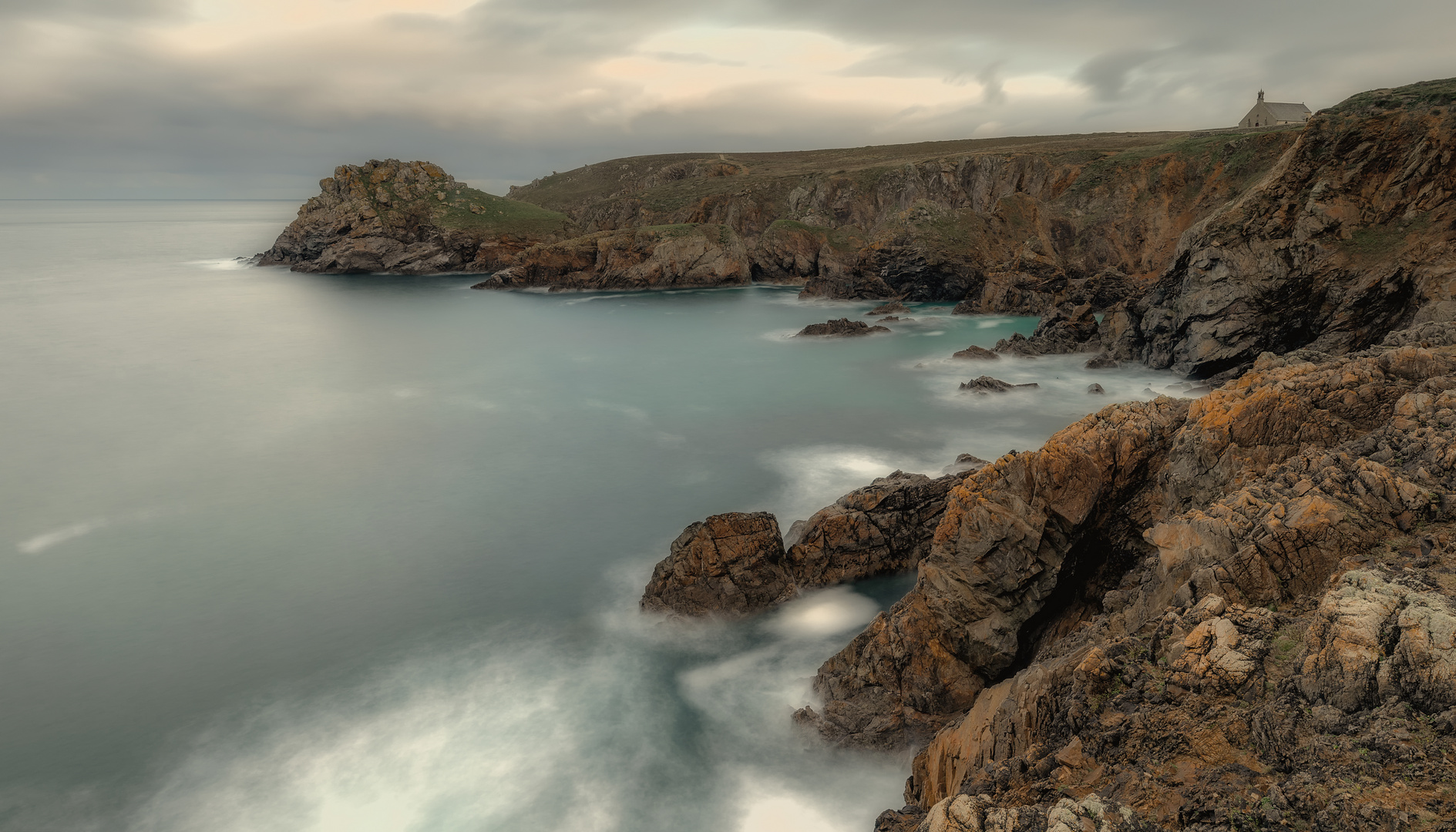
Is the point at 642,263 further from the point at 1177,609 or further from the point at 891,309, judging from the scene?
the point at 1177,609

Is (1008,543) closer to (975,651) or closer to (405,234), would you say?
(975,651)

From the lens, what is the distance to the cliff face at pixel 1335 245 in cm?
2380

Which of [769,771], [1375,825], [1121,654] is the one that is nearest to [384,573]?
[769,771]

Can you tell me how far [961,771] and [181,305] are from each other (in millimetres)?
74164

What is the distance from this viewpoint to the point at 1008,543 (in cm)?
1098

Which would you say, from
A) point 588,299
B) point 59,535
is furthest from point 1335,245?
point 588,299

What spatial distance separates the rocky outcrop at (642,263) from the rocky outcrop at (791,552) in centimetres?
5837

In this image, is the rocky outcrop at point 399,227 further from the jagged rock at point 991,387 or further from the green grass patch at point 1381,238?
the green grass patch at point 1381,238

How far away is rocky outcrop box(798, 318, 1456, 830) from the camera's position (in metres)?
4.82

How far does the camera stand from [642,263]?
7206cm

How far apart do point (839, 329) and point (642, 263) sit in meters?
32.4

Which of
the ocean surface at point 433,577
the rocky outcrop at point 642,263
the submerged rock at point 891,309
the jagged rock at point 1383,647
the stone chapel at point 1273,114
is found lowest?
the ocean surface at point 433,577

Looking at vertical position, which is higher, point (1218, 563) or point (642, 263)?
point (642, 263)

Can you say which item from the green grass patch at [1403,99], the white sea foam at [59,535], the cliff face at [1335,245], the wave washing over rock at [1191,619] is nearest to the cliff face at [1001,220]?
the cliff face at [1335,245]
